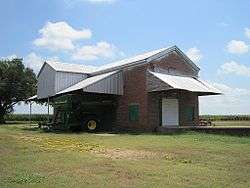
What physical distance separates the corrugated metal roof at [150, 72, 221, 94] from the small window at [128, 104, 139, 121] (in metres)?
3.26

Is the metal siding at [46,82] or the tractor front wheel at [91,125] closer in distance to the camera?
the tractor front wheel at [91,125]

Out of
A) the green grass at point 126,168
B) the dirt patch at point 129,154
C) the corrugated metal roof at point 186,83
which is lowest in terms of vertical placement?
the green grass at point 126,168

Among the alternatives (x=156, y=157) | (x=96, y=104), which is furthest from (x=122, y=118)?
(x=156, y=157)

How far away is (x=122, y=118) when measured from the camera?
34.8 m

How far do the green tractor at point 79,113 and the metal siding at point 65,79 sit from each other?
3.22 meters

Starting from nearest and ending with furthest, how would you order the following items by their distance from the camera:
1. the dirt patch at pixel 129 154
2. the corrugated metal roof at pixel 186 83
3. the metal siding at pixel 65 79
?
the dirt patch at pixel 129 154, the corrugated metal roof at pixel 186 83, the metal siding at pixel 65 79

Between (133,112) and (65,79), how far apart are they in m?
8.73

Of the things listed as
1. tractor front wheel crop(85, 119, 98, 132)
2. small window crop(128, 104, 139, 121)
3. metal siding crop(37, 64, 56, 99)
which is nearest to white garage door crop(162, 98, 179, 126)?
small window crop(128, 104, 139, 121)

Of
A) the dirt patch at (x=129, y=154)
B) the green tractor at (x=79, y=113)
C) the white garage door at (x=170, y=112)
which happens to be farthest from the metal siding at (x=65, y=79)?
the dirt patch at (x=129, y=154)

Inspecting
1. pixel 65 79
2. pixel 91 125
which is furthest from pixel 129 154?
pixel 65 79

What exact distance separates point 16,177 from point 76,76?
30.2 metres

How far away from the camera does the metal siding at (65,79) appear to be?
1518 inches

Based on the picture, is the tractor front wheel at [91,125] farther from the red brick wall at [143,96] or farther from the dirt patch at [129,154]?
the dirt patch at [129,154]

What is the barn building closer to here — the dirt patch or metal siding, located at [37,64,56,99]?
metal siding, located at [37,64,56,99]
